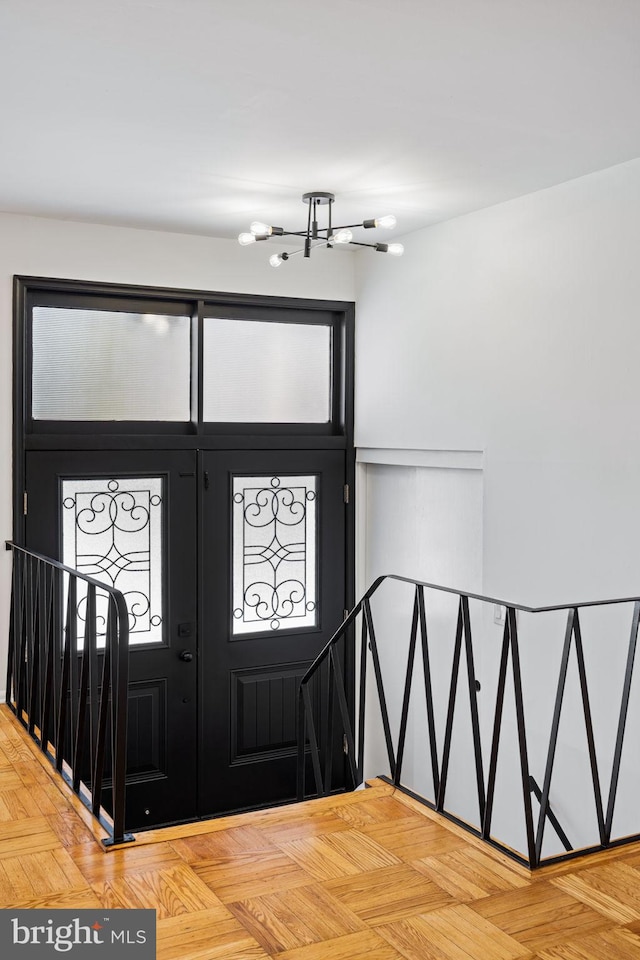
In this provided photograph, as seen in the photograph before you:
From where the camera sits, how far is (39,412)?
4.57 m

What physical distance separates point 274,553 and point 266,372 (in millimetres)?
1014

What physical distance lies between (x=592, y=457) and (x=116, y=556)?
2.43 meters

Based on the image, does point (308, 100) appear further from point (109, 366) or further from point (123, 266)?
point (109, 366)

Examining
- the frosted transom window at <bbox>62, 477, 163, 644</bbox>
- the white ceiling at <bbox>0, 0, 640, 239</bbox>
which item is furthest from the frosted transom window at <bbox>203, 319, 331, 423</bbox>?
the white ceiling at <bbox>0, 0, 640, 239</bbox>

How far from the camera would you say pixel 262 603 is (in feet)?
16.7

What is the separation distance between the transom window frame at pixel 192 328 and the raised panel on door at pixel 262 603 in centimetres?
17

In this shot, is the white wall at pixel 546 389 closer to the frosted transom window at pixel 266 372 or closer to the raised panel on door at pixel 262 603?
the frosted transom window at pixel 266 372

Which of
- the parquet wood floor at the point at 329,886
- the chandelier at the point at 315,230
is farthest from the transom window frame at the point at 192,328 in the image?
the parquet wood floor at the point at 329,886

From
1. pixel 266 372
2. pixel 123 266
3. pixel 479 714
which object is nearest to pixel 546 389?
pixel 479 714

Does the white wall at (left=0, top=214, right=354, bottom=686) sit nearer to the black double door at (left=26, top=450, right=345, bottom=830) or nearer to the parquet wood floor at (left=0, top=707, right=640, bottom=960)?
the black double door at (left=26, top=450, right=345, bottom=830)

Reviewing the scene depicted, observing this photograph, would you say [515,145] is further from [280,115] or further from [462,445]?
[462,445]

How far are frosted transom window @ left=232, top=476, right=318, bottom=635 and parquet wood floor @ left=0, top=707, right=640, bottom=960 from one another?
6.79ft

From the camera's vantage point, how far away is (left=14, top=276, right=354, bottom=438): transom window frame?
14.6ft

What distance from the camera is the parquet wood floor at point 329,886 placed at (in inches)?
87.8
